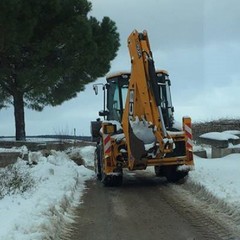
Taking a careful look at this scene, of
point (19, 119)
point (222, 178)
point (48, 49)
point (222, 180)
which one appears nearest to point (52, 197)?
point (222, 180)

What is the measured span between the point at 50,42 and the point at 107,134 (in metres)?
15.3

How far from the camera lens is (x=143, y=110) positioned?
12742 mm

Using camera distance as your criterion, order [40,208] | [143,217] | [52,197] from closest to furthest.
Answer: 1. [40,208]
2. [143,217]
3. [52,197]

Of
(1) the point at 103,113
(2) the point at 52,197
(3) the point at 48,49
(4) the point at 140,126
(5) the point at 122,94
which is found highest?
(3) the point at 48,49

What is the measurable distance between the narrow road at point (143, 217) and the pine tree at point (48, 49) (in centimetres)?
1505

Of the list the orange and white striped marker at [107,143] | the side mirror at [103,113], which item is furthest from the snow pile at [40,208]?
the side mirror at [103,113]

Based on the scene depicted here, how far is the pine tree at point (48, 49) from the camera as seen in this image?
26.2 meters

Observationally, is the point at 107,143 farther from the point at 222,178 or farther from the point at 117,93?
the point at 222,178

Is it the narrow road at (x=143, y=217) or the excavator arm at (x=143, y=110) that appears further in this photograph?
the excavator arm at (x=143, y=110)

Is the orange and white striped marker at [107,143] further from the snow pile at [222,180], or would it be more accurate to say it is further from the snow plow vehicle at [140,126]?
the snow pile at [222,180]

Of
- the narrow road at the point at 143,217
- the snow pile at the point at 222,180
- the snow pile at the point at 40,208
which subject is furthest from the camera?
the snow pile at the point at 222,180

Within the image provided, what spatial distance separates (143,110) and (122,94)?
2.01m

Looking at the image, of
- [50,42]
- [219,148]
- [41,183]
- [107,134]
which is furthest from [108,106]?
[50,42]

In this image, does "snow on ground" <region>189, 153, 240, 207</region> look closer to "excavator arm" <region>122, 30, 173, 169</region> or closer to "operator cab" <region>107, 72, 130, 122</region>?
"excavator arm" <region>122, 30, 173, 169</region>
